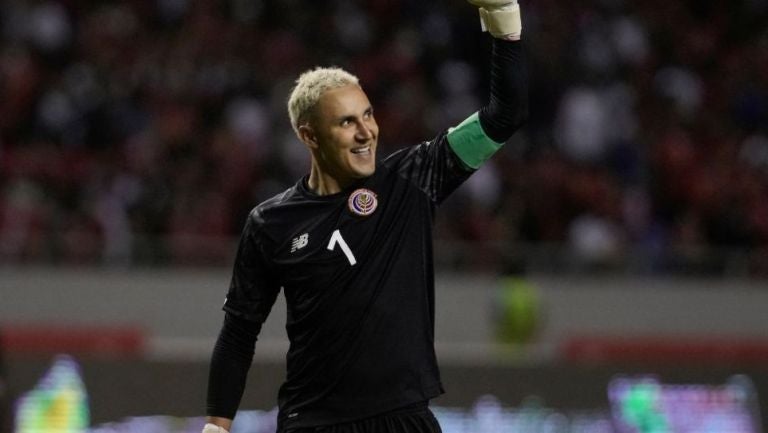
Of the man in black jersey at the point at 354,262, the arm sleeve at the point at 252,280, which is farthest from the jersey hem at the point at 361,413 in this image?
the arm sleeve at the point at 252,280

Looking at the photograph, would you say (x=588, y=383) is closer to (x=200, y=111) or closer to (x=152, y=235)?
(x=152, y=235)

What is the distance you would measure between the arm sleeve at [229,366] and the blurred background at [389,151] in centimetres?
605

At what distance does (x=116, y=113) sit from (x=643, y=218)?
5.02 metres

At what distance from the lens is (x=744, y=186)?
14211 mm

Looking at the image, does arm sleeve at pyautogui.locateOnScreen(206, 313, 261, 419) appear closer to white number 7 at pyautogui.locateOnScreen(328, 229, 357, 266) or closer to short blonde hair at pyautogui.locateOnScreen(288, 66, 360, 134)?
white number 7 at pyautogui.locateOnScreen(328, 229, 357, 266)

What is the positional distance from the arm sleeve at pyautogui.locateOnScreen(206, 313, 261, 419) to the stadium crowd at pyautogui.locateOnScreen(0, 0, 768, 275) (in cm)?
735

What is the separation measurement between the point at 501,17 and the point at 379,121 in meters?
9.04

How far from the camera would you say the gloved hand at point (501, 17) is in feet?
14.7

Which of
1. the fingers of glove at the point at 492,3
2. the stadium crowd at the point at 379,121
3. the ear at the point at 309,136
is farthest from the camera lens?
the stadium crowd at the point at 379,121

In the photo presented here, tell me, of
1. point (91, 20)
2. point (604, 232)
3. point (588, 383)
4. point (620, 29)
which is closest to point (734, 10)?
point (620, 29)

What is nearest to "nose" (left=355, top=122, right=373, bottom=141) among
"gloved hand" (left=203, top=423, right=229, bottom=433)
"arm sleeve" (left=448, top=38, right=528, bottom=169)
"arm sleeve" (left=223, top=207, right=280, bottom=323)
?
"arm sleeve" (left=448, top=38, right=528, bottom=169)

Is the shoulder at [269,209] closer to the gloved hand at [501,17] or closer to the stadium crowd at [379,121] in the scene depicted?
the gloved hand at [501,17]

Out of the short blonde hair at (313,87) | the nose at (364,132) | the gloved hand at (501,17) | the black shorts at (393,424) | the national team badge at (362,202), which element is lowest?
the black shorts at (393,424)

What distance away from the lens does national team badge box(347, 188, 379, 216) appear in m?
4.65
